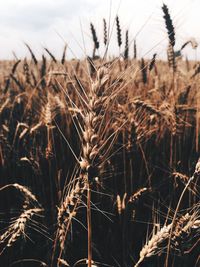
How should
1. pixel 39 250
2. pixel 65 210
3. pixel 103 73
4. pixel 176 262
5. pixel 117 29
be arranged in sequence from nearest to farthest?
pixel 103 73 → pixel 65 210 → pixel 176 262 → pixel 39 250 → pixel 117 29

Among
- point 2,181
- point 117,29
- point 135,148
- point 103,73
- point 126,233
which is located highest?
point 117,29

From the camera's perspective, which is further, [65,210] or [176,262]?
[176,262]

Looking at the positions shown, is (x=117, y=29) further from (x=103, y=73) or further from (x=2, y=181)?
(x=103, y=73)

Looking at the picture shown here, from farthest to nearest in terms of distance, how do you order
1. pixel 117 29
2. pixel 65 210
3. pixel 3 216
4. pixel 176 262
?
pixel 117 29
pixel 3 216
pixel 176 262
pixel 65 210

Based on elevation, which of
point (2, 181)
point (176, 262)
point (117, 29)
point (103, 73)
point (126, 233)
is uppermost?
point (117, 29)

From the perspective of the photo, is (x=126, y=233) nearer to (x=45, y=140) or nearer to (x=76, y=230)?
(x=76, y=230)

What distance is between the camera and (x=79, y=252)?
1.85 m

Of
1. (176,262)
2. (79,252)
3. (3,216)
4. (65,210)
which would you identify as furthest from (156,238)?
(3,216)

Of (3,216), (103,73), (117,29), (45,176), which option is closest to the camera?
(103,73)

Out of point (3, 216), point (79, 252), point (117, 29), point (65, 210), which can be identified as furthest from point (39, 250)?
point (117, 29)

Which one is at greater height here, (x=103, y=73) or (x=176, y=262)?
(x=103, y=73)

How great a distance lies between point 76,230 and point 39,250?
21 cm

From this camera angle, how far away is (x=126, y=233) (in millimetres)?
1782

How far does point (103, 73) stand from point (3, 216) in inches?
52.4
